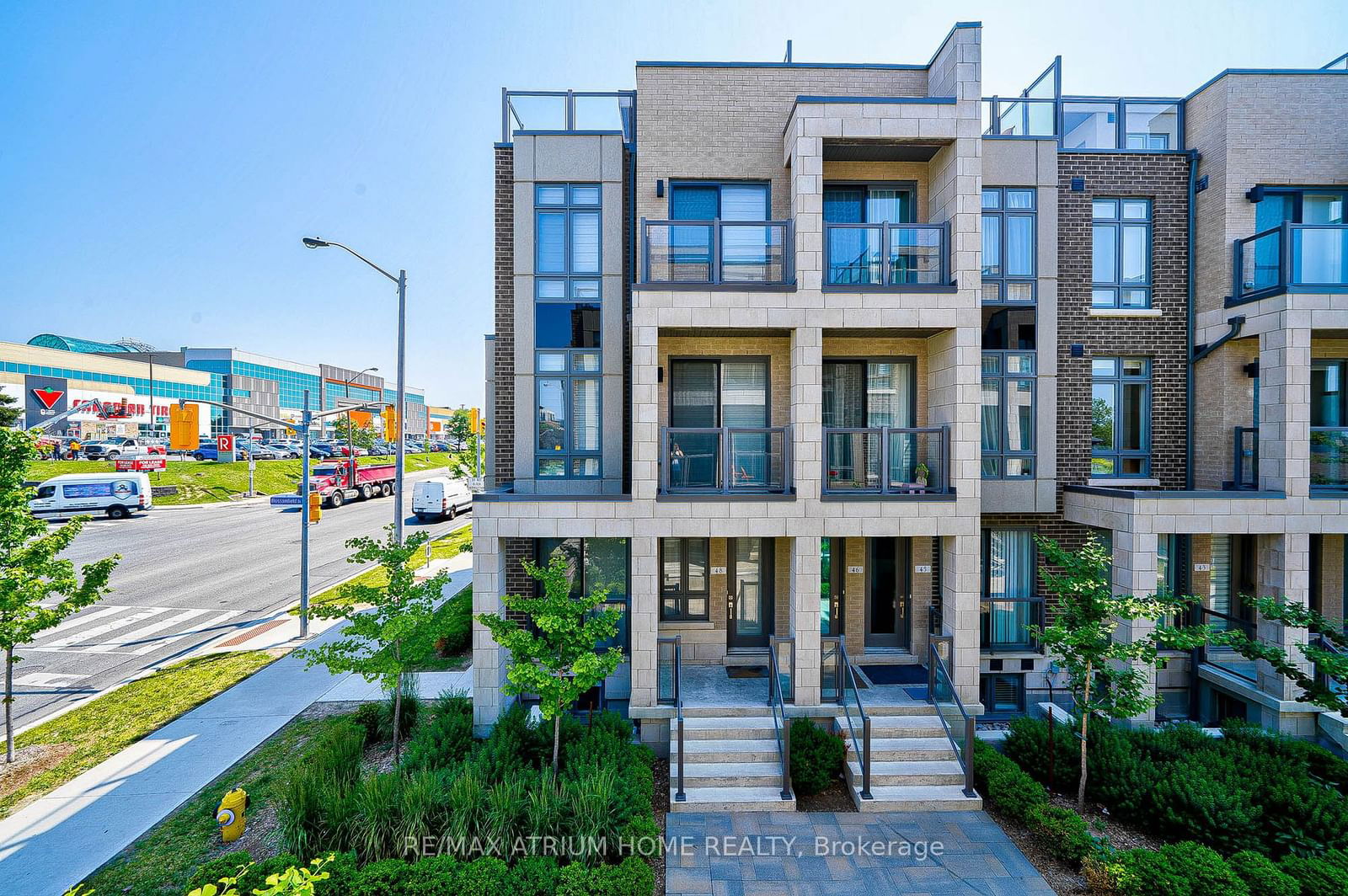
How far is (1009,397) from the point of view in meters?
10.3

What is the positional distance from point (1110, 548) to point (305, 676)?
54.3ft

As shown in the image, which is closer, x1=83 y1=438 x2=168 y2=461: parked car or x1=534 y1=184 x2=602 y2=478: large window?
x1=534 y1=184 x2=602 y2=478: large window

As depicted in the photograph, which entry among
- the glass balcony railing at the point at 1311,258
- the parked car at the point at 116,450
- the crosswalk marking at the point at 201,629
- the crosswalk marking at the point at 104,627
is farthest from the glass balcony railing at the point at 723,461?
the parked car at the point at 116,450

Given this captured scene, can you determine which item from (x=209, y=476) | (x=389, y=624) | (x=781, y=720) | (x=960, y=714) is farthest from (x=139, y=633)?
(x=209, y=476)

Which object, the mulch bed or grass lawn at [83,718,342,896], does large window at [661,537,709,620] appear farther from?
grass lawn at [83,718,342,896]

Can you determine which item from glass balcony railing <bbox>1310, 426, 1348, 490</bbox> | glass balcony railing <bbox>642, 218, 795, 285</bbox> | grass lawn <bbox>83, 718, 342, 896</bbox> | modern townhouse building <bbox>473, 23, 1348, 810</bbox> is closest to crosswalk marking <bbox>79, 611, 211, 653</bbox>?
grass lawn <bbox>83, 718, 342, 896</bbox>

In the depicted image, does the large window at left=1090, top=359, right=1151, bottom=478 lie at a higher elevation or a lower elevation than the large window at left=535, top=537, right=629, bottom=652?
higher

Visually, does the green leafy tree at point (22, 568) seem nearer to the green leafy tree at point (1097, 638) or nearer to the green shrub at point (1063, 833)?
the green shrub at point (1063, 833)

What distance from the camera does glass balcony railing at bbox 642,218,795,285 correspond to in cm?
922

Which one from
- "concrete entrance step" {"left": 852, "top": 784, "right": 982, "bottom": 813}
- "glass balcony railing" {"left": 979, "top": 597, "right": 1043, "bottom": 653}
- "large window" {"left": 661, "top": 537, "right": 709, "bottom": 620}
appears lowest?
"concrete entrance step" {"left": 852, "top": 784, "right": 982, "bottom": 813}

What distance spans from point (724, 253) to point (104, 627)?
1898cm

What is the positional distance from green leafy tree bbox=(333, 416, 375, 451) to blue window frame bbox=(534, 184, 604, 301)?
2189 inches

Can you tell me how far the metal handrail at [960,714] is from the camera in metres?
7.46

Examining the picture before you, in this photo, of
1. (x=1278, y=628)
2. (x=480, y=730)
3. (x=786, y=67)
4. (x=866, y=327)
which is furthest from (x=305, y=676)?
(x=1278, y=628)
